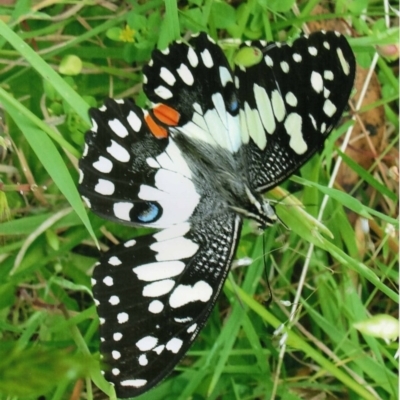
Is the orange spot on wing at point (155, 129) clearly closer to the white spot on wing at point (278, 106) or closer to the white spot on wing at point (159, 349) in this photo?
the white spot on wing at point (278, 106)

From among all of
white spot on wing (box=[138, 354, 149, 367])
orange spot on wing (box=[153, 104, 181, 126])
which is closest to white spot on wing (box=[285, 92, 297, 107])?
orange spot on wing (box=[153, 104, 181, 126])

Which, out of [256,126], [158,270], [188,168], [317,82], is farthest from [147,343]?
[317,82]

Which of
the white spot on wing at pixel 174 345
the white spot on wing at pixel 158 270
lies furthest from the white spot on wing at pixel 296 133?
A: the white spot on wing at pixel 174 345

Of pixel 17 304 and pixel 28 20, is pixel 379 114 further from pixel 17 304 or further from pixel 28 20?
pixel 17 304

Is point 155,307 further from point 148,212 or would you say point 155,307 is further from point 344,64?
point 344,64

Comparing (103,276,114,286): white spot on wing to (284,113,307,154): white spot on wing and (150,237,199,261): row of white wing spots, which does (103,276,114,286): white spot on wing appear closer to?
(150,237,199,261): row of white wing spots

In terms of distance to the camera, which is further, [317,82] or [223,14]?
[223,14]

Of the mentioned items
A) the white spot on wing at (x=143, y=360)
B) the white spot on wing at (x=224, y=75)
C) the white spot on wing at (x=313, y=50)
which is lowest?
the white spot on wing at (x=143, y=360)
